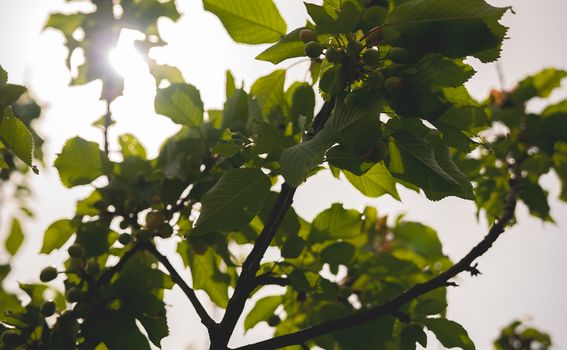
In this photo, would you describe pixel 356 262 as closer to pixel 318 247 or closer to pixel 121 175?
pixel 318 247

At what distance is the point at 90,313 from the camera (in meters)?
1.70

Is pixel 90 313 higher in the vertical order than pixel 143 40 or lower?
lower

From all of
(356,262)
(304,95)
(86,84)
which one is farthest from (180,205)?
(86,84)

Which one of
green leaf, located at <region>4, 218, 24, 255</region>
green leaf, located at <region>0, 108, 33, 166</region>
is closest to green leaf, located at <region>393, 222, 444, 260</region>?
green leaf, located at <region>0, 108, 33, 166</region>

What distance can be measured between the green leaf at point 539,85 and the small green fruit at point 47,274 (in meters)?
3.00

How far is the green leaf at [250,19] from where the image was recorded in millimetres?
1524

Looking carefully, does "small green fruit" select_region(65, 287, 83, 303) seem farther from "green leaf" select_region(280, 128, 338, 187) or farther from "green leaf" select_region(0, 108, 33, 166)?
"green leaf" select_region(280, 128, 338, 187)

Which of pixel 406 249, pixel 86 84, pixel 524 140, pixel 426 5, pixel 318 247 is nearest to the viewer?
pixel 426 5

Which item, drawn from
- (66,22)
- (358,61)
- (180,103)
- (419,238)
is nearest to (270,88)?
(180,103)

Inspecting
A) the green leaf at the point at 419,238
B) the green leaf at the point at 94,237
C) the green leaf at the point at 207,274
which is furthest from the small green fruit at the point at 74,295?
the green leaf at the point at 419,238

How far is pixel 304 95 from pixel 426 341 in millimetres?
977

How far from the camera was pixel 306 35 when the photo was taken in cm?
140

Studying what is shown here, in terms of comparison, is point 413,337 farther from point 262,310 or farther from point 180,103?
point 180,103

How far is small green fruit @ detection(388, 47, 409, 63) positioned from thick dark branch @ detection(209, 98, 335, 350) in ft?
0.72
